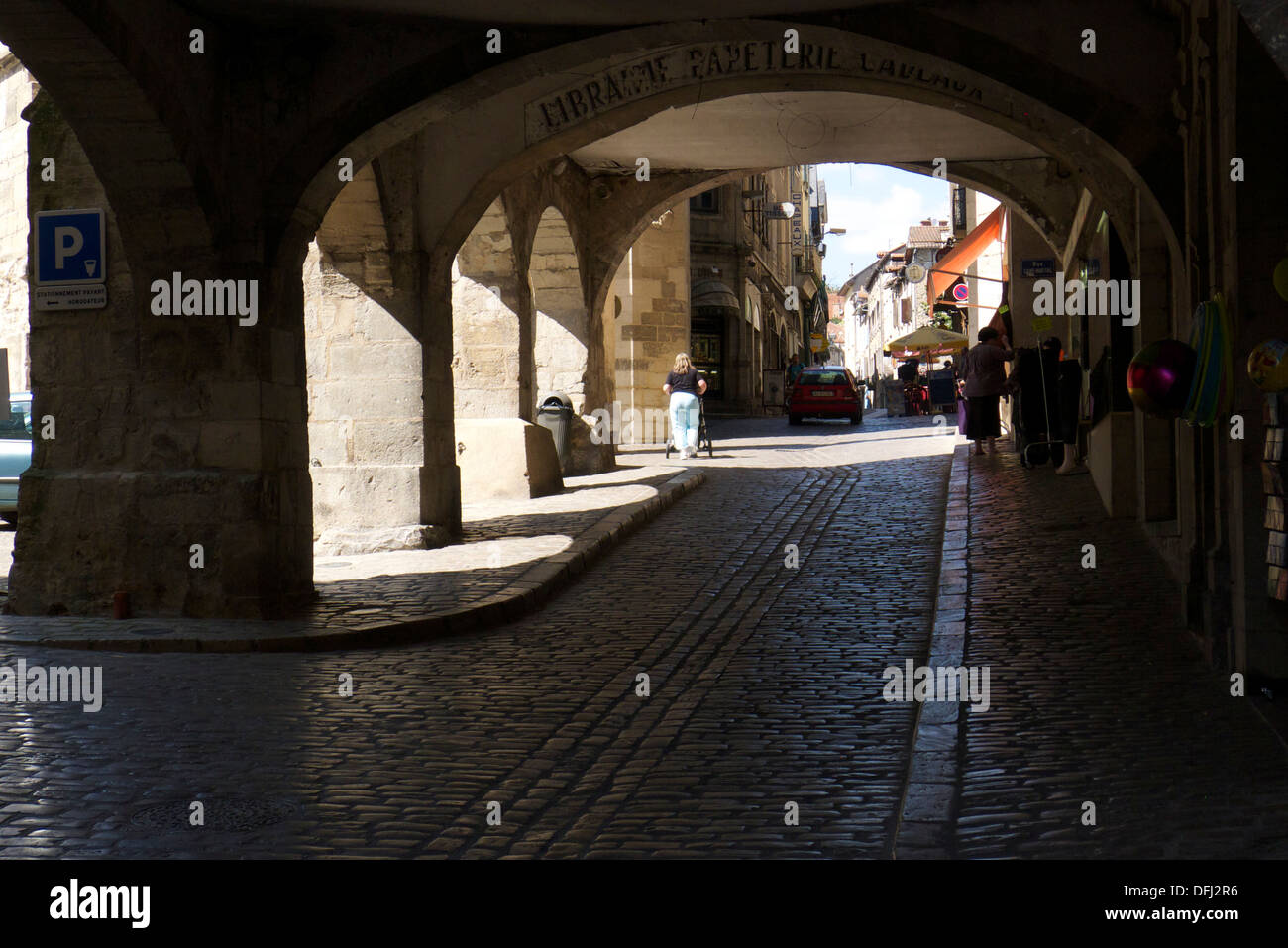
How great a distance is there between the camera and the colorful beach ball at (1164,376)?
6602mm

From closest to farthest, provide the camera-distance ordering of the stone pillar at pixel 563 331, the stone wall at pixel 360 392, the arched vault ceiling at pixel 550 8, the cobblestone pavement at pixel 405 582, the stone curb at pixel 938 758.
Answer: the stone curb at pixel 938 758 < the cobblestone pavement at pixel 405 582 < the arched vault ceiling at pixel 550 8 < the stone wall at pixel 360 392 < the stone pillar at pixel 563 331

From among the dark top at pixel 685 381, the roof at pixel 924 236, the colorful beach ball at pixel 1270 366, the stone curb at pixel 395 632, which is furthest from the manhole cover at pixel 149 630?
the roof at pixel 924 236

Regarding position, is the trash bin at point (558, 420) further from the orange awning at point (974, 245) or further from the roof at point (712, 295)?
the roof at point (712, 295)

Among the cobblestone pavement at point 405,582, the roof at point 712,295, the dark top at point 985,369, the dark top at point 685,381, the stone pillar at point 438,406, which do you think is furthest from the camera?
the roof at point 712,295

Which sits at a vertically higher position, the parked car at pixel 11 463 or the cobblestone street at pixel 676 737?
the parked car at pixel 11 463

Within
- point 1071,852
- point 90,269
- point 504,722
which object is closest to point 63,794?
point 504,722

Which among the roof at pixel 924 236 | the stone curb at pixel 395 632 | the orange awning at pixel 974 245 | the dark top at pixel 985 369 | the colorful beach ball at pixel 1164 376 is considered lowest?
the stone curb at pixel 395 632

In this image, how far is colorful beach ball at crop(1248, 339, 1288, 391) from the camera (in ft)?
19.9

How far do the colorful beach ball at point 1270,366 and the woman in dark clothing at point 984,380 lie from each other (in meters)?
10.5

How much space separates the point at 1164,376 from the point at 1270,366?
565 mm

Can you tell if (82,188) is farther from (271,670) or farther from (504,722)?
(504,722)

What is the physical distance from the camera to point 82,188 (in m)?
9.25

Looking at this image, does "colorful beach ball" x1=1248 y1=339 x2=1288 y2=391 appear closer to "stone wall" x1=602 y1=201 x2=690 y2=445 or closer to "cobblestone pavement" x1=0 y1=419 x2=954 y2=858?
"cobblestone pavement" x1=0 y1=419 x2=954 y2=858

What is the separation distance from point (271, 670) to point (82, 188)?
357 centimetres
